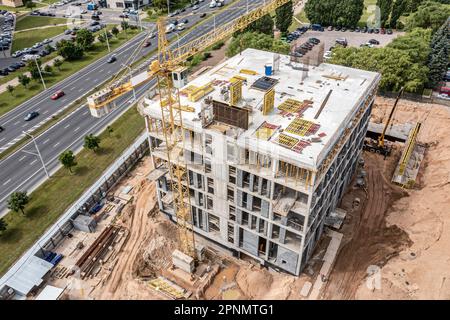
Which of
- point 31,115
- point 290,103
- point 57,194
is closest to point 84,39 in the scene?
point 31,115

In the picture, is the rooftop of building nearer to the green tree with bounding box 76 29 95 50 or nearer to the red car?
the red car

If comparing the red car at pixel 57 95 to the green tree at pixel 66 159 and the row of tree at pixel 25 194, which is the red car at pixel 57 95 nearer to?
the row of tree at pixel 25 194

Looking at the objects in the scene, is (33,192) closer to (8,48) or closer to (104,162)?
(104,162)

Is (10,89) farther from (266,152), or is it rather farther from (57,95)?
(266,152)

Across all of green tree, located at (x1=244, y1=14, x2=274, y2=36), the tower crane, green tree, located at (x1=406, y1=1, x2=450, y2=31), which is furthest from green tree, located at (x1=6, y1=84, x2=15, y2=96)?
green tree, located at (x1=406, y1=1, x2=450, y2=31)

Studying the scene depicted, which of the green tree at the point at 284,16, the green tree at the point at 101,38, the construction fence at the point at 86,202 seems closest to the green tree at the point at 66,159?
the construction fence at the point at 86,202
